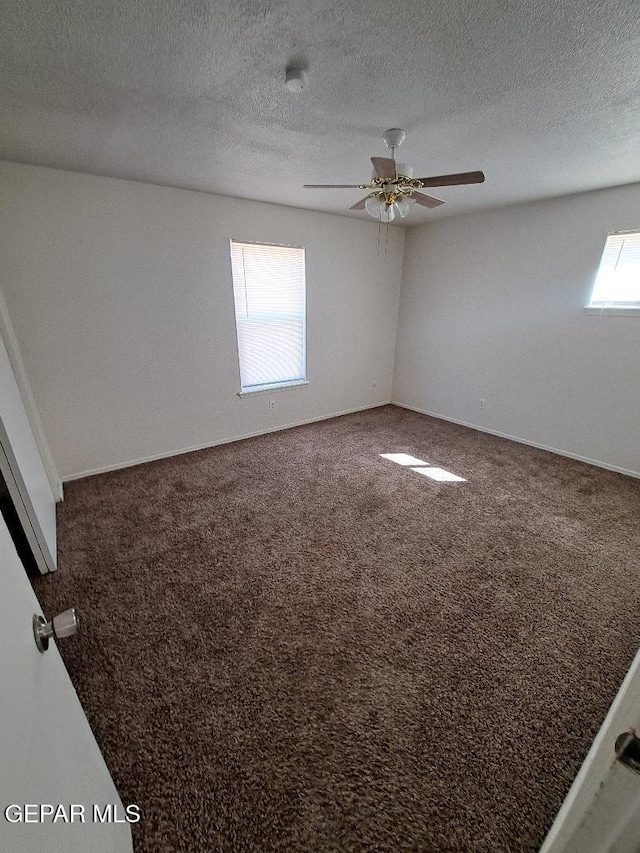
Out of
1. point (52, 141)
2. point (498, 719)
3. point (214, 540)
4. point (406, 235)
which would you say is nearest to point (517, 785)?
point (498, 719)

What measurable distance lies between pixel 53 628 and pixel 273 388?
3.29m

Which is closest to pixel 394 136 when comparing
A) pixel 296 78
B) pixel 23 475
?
pixel 296 78

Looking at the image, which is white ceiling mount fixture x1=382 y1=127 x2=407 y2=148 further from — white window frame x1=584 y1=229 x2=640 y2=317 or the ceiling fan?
white window frame x1=584 y1=229 x2=640 y2=317

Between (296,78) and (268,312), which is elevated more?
(296,78)

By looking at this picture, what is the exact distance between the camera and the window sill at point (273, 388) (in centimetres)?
365

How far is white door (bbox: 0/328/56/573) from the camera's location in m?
1.73

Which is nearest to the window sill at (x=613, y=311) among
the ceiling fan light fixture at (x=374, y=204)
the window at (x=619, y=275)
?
the window at (x=619, y=275)

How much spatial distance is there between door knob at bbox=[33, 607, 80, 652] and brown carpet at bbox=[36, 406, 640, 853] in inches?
34.2

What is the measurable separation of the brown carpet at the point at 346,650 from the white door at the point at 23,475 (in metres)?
0.18

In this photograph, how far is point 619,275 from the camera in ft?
9.41

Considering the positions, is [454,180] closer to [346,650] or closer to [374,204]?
[374,204]

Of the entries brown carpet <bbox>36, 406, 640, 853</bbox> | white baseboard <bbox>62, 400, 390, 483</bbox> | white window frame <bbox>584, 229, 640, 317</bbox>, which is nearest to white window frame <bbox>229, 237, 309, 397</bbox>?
white baseboard <bbox>62, 400, 390, 483</bbox>
